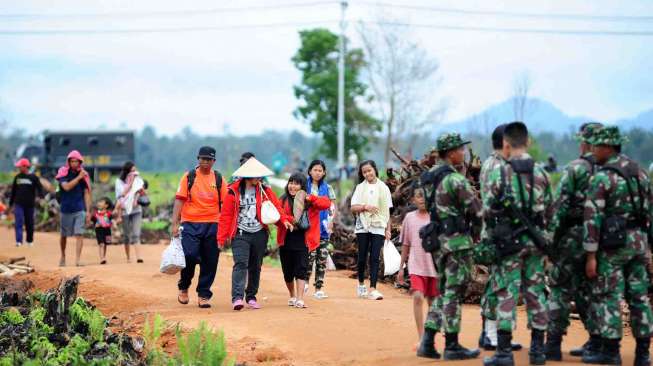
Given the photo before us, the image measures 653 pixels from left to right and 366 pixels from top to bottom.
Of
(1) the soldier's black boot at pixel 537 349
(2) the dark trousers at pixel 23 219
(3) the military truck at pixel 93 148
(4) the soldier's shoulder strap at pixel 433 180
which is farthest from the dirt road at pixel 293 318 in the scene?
(3) the military truck at pixel 93 148

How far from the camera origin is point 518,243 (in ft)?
27.2

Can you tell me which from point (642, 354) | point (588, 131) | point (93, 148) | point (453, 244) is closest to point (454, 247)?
point (453, 244)

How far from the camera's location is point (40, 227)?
29234mm

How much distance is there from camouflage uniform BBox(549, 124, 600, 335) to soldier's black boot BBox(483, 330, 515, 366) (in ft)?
2.48

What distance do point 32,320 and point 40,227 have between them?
731 inches

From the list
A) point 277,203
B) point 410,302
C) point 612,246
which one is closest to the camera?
point 612,246

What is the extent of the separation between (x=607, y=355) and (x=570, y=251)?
97 cm

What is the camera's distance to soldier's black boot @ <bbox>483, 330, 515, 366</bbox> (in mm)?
8258

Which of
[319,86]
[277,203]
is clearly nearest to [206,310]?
[277,203]

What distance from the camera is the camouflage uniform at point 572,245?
867 centimetres

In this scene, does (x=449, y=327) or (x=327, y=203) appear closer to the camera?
(x=449, y=327)

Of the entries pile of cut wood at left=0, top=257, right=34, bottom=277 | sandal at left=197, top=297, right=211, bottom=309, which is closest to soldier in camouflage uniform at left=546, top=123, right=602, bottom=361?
sandal at left=197, top=297, right=211, bottom=309

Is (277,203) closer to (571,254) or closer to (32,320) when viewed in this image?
(32,320)

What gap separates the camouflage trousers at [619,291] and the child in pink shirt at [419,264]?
1.71 metres
